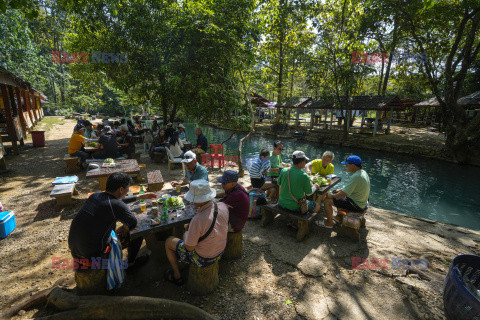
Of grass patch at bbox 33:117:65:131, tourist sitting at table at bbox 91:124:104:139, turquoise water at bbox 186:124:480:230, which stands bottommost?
turquoise water at bbox 186:124:480:230

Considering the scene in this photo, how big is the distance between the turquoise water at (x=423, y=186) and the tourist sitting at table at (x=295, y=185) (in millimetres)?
5872

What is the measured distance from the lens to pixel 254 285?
11.4 feet

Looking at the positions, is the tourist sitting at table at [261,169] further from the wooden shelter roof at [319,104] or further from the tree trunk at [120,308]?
the wooden shelter roof at [319,104]

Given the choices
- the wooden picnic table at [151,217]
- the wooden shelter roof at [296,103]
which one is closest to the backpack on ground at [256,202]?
the wooden picnic table at [151,217]

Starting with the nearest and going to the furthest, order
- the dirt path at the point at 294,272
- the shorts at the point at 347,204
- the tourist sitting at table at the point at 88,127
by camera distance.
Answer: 1. the dirt path at the point at 294,272
2. the shorts at the point at 347,204
3. the tourist sitting at table at the point at 88,127

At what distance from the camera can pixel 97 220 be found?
271cm

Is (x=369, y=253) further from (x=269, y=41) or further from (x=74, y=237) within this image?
(x=269, y=41)

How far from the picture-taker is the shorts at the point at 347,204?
479 centimetres

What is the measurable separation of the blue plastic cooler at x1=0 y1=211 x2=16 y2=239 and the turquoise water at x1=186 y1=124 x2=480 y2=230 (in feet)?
34.6

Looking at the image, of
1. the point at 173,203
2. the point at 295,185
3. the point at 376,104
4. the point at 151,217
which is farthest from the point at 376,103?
the point at 151,217

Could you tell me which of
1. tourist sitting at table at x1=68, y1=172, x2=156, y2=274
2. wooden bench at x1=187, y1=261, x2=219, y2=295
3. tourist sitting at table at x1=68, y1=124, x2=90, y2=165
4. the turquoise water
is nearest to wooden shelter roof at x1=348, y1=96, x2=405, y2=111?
the turquoise water

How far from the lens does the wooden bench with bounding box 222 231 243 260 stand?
3912 millimetres

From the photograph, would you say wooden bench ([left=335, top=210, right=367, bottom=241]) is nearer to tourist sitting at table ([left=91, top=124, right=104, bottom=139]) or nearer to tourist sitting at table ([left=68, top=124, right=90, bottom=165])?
tourist sitting at table ([left=68, top=124, right=90, bottom=165])

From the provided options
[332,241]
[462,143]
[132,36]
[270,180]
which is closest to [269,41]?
[132,36]
